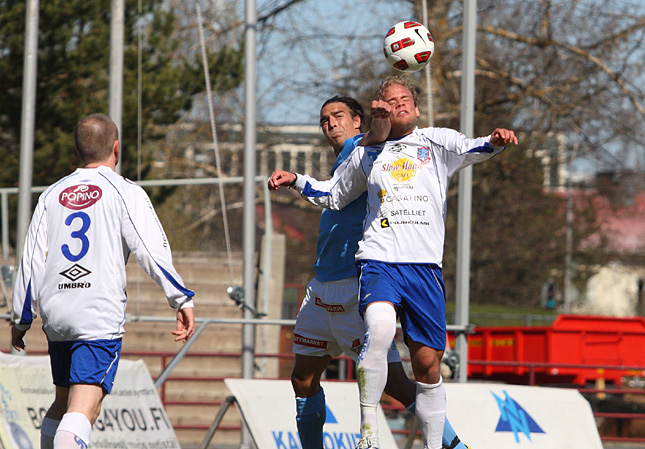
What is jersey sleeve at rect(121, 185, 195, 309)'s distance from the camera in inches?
165

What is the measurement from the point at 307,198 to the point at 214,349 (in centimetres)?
776

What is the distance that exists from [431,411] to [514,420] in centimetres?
198

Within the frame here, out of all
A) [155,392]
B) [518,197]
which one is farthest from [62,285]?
[518,197]

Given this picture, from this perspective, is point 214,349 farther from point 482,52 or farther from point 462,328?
point 482,52

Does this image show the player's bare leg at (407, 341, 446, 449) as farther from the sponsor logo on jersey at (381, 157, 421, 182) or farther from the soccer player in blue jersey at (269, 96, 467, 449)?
the sponsor logo on jersey at (381, 157, 421, 182)

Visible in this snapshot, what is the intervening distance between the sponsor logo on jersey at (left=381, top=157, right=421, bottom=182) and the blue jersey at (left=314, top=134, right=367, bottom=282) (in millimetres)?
444

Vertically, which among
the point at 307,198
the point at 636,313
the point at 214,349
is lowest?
the point at 636,313

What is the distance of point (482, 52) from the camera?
16969 mm

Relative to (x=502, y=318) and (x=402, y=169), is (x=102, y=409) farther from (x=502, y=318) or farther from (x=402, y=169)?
(x=502, y=318)

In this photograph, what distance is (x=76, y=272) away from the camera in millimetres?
4152

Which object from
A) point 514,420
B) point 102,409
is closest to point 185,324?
point 102,409

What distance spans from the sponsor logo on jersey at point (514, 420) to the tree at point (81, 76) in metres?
9.48

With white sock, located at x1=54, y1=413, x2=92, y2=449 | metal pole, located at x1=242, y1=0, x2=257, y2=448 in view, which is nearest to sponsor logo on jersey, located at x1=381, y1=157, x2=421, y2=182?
white sock, located at x1=54, y1=413, x2=92, y2=449

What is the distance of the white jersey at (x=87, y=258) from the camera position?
13.6 feet
